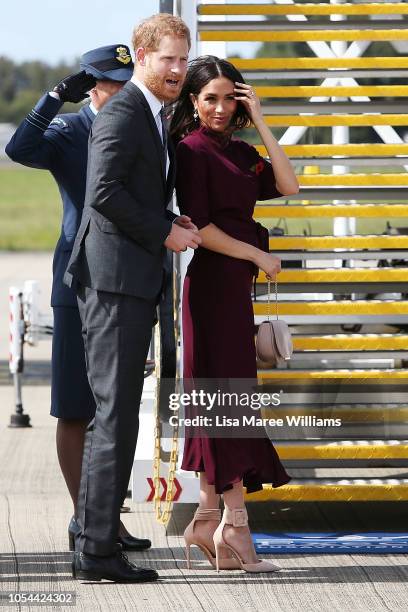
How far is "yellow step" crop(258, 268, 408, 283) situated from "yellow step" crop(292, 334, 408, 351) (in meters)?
0.23

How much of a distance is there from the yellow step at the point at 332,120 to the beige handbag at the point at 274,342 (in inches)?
39.1

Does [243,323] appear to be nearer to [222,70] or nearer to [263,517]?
[222,70]

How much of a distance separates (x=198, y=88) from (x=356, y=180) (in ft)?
3.26

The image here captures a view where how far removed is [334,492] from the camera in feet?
18.6

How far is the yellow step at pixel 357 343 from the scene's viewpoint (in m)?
5.74

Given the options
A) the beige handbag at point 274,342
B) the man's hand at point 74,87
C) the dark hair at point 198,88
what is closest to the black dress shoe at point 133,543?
the beige handbag at point 274,342

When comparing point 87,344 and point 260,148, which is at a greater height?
point 260,148

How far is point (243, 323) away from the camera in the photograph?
5121 mm

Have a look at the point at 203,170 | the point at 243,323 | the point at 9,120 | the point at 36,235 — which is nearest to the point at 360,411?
the point at 243,323

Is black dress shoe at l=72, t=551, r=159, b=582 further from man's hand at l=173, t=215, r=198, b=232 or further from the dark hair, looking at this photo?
the dark hair

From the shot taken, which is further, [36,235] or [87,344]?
[36,235]

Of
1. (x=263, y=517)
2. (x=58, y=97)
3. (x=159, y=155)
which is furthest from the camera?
(x=263, y=517)

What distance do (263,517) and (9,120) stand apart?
113420 millimetres

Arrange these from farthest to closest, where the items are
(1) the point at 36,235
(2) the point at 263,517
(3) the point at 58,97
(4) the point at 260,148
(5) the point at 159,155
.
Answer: (1) the point at 36,235, (2) the point at 263,517, (4) the point at 260,148, (3) the point at 58,97, (5) the point at 159,155
